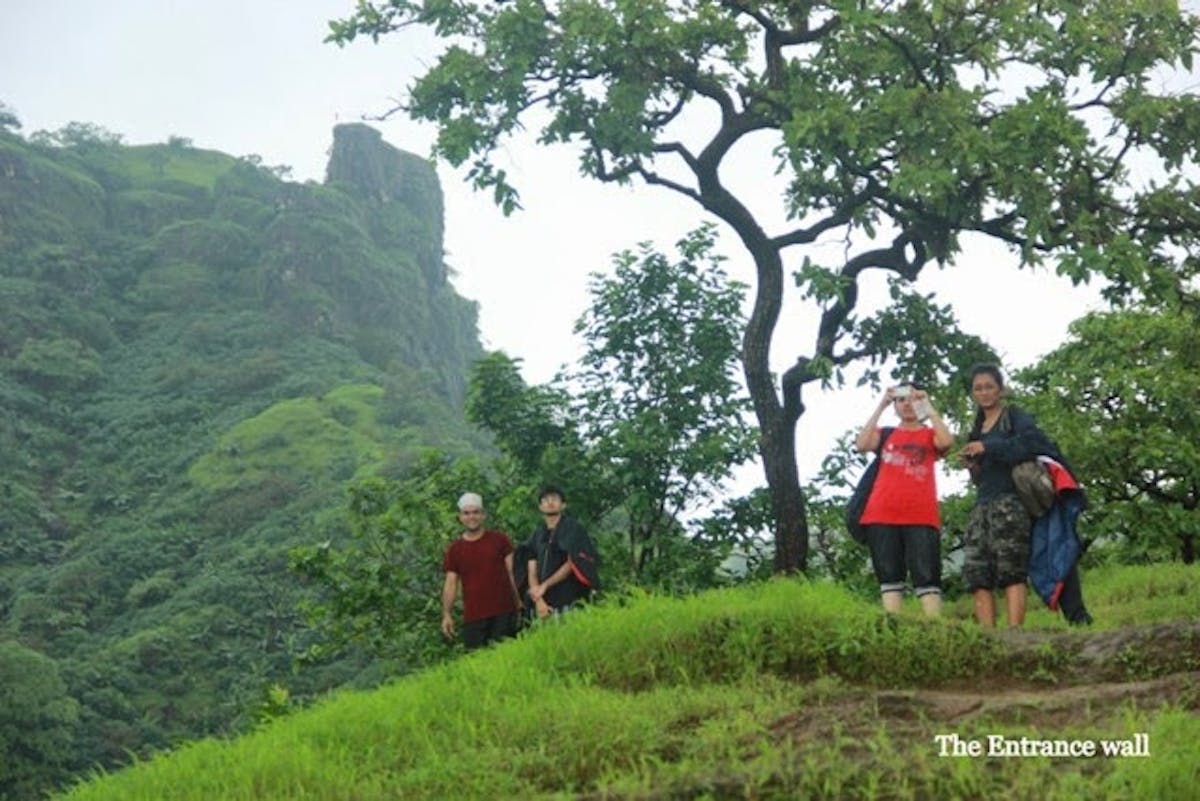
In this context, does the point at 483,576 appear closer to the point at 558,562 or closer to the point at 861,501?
the point at 558,562

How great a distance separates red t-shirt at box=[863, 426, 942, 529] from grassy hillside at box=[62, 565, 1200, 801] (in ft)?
2.81

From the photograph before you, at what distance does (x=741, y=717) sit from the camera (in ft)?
18.0

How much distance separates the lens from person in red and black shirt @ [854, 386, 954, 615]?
320 inches

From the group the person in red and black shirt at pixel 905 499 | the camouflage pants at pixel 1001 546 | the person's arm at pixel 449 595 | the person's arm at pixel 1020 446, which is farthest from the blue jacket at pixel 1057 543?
the person's arm at pixel 449 595

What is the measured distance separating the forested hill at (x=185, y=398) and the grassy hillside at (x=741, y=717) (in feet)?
132

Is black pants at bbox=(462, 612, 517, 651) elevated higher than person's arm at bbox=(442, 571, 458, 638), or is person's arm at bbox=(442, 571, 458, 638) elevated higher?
person's arm at bbox=(442, 571, 458, 638)

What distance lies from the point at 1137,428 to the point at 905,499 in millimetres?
7276

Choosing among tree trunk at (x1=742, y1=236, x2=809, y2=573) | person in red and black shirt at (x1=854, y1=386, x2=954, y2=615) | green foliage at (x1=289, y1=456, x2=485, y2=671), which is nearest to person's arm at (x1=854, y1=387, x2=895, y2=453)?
person in red and black shirt at (x1=854, y1=386, x2=954, y2=615)

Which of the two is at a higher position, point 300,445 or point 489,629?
point 300,445

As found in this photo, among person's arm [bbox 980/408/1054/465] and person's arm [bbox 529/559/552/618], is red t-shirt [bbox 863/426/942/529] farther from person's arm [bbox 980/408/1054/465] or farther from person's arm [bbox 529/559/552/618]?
→ person's arm [bbox 529/559/552/618]

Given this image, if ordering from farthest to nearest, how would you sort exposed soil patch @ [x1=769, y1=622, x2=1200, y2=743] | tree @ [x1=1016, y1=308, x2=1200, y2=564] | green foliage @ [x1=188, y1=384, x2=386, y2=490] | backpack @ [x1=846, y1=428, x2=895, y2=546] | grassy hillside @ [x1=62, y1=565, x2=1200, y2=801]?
green foliage @ [x1=188, y1=384, x2=386, y2=490] < tree @ [x1=1016, y1=308, x2=1200, y2=564] < backpack @ [x1=846, y1=428, x2=895, y2=546] < exposed soil patch @ [x1=769, y1=622, x2=1200, y2=743] < grassy hillside @ [x1=62, y1=565, x2=1200, y2=801]

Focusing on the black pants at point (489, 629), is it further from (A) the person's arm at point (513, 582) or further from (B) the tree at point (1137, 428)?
(B) the tree at point (1137, 428)

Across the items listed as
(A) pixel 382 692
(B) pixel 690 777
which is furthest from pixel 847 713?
(A) pixel 382 692

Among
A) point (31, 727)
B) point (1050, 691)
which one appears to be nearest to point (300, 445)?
point (31, 727)
